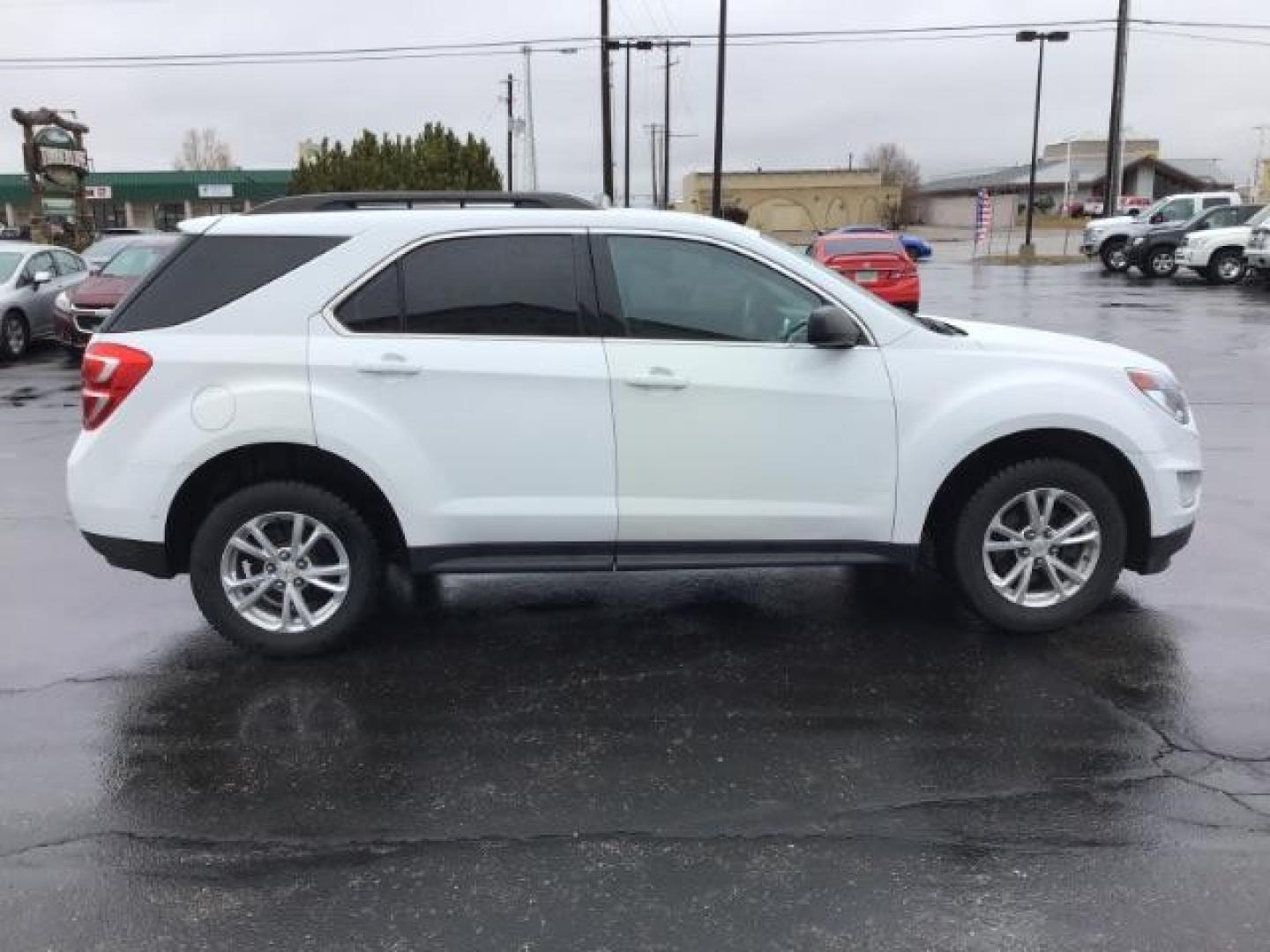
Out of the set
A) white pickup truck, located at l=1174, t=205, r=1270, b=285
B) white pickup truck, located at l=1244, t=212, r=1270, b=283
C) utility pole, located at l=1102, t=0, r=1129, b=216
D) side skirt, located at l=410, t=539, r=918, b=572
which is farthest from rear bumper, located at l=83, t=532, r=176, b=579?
utility pole, located at l=1102, t=0, r=1129, b=216

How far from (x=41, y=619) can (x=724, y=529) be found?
336 centimetres

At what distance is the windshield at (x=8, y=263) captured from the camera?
1619cm

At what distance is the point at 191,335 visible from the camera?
459 centimetres

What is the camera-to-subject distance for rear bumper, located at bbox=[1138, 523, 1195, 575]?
16.1 ft

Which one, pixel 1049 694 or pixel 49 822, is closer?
pixel 49 822

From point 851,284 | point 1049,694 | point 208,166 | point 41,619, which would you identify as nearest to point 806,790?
point 1049,694

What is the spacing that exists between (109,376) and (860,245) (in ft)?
59.8

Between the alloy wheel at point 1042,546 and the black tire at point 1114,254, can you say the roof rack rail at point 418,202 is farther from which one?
the black tire at point 1114,254

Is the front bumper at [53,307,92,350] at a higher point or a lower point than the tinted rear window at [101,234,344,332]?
lower

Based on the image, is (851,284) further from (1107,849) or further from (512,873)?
(512,873)

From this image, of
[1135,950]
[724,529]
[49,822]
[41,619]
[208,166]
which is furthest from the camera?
→ [208,166]

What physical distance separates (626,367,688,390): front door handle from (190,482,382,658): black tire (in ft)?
4.30

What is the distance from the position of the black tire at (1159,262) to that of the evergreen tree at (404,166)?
22.3m

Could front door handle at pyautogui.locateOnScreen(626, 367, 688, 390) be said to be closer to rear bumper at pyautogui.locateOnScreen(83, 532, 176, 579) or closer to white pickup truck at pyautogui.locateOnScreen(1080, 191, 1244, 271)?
rear bumper at pyautogui.locateOnScreen(83, 532, 176, 579)
